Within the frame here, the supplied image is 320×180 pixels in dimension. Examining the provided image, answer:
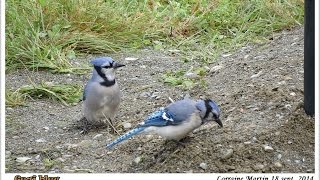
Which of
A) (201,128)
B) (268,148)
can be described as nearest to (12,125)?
(201,128)

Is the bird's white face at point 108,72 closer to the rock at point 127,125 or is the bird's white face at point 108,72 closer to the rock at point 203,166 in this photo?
the rock at point 127,125

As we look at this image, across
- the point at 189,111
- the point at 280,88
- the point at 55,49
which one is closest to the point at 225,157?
the point at 189,111

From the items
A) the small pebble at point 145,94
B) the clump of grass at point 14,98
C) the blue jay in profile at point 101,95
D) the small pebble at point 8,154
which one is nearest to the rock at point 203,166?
the blue jay in profile at point 101,95

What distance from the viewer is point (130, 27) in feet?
19.8

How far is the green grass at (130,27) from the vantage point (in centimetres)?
559

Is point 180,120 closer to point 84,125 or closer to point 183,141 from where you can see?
point 183,141

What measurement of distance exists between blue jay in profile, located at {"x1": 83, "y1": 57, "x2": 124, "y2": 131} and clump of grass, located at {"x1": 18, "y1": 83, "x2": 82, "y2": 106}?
1.60ft

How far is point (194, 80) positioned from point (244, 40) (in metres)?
0.92

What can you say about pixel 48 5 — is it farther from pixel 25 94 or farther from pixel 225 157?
pixel 225 157

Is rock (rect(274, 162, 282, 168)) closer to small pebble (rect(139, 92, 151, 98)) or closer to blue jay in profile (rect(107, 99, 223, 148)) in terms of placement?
blue jay in profile (rect(107, 99, 223, 148))

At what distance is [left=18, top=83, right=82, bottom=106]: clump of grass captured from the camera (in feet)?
16.7

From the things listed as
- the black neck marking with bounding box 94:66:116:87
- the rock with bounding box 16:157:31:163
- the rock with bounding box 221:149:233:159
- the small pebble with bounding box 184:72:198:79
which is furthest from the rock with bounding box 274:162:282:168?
the small pebble with bounding box 184:72:198:79

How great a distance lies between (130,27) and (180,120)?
89.0 inches

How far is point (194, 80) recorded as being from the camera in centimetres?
522
